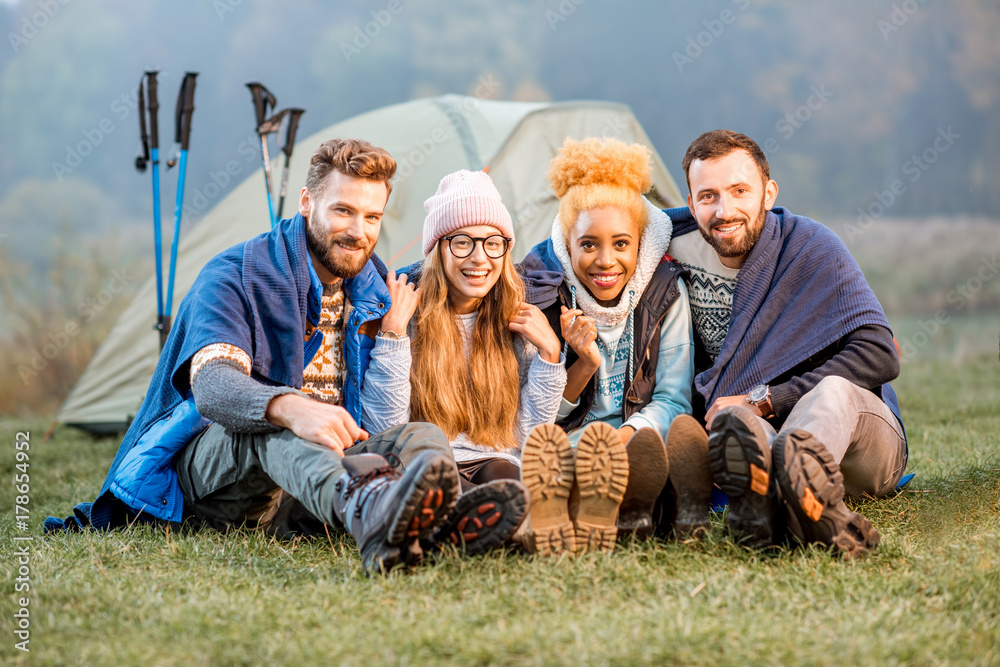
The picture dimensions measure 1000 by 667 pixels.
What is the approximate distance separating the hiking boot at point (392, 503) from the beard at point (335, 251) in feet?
2.30

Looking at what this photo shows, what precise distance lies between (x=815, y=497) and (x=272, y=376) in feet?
4.90

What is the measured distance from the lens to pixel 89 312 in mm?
8391

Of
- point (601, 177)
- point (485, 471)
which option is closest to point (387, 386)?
point (485, 471)

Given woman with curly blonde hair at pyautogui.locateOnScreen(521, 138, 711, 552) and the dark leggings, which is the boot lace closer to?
the dark leggings

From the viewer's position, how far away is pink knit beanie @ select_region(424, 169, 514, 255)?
264 centimetres

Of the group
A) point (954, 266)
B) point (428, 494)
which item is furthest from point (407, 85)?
point (428, 494)

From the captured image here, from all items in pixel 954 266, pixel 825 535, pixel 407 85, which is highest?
pixel 407 85

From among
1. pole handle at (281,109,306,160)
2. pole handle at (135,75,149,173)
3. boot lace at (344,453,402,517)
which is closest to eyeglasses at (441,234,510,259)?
boot lace at (344,453,402,517)

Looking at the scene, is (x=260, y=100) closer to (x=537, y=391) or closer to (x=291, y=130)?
(x=291, y=130)

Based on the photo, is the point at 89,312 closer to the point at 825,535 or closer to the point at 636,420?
the point at 636,420

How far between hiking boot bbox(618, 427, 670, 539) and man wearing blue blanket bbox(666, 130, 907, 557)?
1.21 feet

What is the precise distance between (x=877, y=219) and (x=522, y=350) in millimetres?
14615

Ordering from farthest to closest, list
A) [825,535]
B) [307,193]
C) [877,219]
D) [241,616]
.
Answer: [877,219] → [307,193] → [825,535] → [241,616]

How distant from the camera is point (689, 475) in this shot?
216 cm
